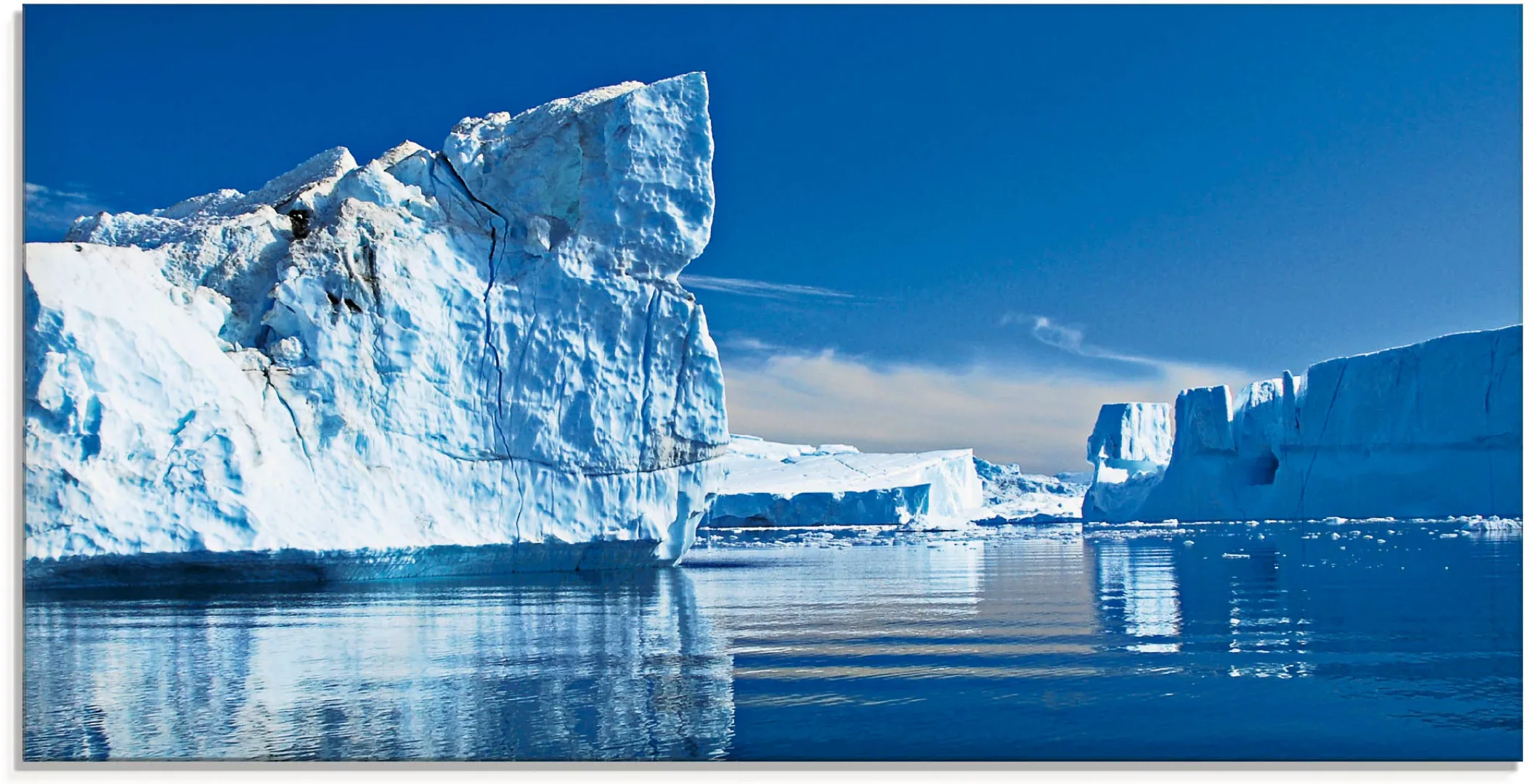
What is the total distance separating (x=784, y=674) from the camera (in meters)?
5.08

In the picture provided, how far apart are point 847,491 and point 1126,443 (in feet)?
33.5

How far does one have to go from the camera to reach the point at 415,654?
5.60 m

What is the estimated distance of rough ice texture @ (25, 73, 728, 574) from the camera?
7746mm

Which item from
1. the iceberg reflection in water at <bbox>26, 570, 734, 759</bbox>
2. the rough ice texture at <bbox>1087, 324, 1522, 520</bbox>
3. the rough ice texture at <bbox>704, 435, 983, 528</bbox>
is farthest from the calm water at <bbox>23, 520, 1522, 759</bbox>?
the rough ice texture at <bbox>704, 435, 983, 528</bbox>

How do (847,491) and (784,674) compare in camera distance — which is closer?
→ (784,674)

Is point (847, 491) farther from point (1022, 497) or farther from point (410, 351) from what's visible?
point (410, 351)

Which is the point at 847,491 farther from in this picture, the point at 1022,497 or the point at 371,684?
the point at 371,684

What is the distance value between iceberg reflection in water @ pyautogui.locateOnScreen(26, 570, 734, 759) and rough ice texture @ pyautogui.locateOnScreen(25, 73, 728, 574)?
3.43ft

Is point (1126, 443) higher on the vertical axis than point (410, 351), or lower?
lower

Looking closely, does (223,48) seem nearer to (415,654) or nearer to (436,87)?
(436,87)

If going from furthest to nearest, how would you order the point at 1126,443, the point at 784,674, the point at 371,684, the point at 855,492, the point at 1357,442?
1. the point at 1126,443
2. the point at 855,492
3. the point at 1357,442
4. the point at 784,674
5. the point at 371,684

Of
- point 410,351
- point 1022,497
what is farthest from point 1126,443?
point 410,351

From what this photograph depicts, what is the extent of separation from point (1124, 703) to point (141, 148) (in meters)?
5.80

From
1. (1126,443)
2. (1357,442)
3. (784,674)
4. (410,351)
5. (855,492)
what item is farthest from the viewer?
(1126,443)
